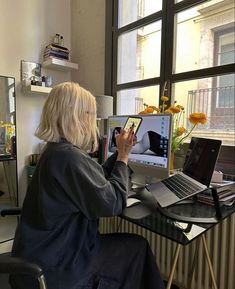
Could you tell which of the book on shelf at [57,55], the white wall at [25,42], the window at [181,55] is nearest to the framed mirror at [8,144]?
the white wall at [25,42]

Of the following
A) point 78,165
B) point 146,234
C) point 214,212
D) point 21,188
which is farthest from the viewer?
point 21,188

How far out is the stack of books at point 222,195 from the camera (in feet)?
3.84

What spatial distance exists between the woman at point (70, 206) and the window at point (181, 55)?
112 centimetres

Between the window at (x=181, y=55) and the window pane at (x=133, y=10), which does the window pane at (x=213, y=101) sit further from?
the window pane at (x=133, y=10)

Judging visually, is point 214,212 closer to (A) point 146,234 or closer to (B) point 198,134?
(A) point 146,234

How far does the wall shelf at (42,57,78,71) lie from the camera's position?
256cm

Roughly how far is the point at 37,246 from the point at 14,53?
2184 millimetres

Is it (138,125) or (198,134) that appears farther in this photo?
(198,134)

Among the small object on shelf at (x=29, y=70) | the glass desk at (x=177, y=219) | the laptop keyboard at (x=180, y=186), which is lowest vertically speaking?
the glass desk at (x=177, y=219)

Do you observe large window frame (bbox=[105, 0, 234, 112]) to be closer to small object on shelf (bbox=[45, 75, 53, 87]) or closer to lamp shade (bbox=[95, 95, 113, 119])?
lamp shade (bbox=[95, 95, 113, 119])

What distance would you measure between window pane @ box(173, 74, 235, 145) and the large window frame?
13 cm

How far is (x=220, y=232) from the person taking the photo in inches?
53.2

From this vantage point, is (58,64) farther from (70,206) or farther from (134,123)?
(70,206)

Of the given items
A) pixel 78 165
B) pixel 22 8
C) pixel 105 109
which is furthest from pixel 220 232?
pixel 22 8
